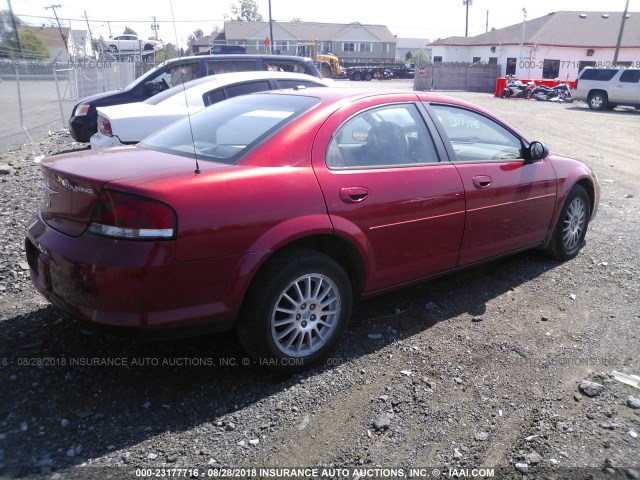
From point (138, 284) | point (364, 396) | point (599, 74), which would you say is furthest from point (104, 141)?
point (599, 74)

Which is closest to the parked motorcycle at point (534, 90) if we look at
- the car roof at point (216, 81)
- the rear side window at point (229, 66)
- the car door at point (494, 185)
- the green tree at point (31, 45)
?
the green tree at point (31, 45)

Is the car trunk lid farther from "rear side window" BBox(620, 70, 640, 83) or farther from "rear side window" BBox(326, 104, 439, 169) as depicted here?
"rear side window" BBox(620, 70, 640, 83)

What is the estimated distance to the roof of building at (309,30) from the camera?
71438 mm

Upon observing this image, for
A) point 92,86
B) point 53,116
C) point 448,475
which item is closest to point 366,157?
point 448,475

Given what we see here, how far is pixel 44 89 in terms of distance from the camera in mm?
21344

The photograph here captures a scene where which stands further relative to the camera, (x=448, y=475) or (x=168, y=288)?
(x=168, y=288)

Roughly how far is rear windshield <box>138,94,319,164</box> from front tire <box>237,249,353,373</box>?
0.72 m

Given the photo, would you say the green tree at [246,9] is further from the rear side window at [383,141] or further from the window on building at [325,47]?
the rear side window at [383,141]

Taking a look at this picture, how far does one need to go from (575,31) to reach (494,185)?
174 feet

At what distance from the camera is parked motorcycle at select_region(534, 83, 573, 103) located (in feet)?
104

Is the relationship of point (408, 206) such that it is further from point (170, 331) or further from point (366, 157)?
point (170, 331)

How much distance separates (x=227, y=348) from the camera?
11.9ft

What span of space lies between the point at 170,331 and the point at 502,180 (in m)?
2.81

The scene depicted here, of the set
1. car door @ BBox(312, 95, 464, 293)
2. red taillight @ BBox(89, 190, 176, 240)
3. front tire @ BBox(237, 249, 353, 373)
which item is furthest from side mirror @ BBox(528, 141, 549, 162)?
red taillight @ BBox(89, 190, 176, 240)
